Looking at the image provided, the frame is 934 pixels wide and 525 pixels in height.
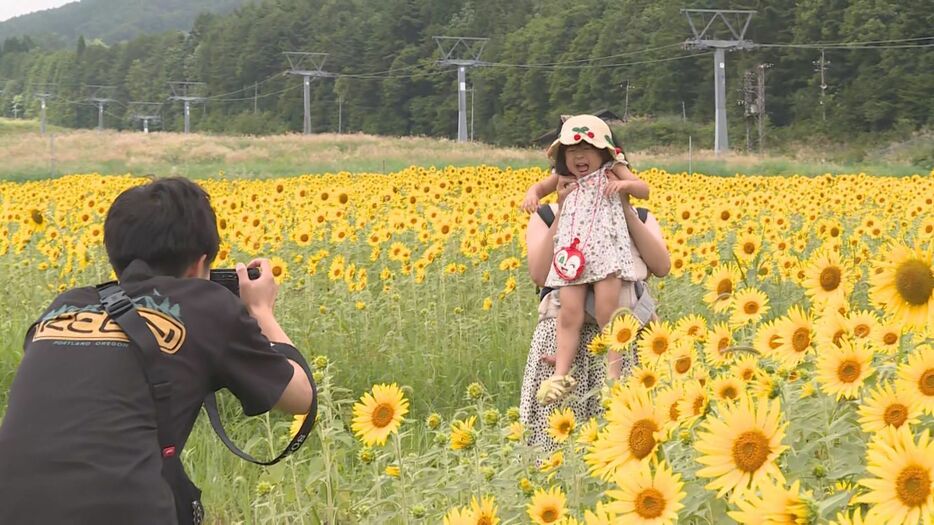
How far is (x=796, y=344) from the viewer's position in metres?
2.27

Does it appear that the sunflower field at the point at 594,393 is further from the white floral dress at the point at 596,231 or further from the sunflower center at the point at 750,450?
the white floral dress at the point at 596,231

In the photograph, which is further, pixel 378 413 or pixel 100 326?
pixel 378 413

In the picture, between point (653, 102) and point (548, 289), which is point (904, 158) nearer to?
point (653, 102)

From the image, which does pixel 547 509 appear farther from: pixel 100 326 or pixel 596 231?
pixel 596 231

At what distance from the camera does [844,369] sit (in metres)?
1.93

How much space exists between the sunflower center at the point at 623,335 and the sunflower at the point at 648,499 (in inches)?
44.0

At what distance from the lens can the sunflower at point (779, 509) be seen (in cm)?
133

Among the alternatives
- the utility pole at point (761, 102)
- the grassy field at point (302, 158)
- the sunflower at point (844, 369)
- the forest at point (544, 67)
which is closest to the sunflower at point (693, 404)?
the sunflower at point (844, 369)

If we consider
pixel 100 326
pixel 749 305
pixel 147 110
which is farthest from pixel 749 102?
pixel 147 110

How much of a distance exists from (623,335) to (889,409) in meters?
1.05

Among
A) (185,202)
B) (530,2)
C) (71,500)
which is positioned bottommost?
(71,500)

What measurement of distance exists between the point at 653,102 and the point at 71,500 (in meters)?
57.5

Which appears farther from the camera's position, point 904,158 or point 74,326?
point 904,158

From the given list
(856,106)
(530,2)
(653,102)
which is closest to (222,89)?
(530,2)
